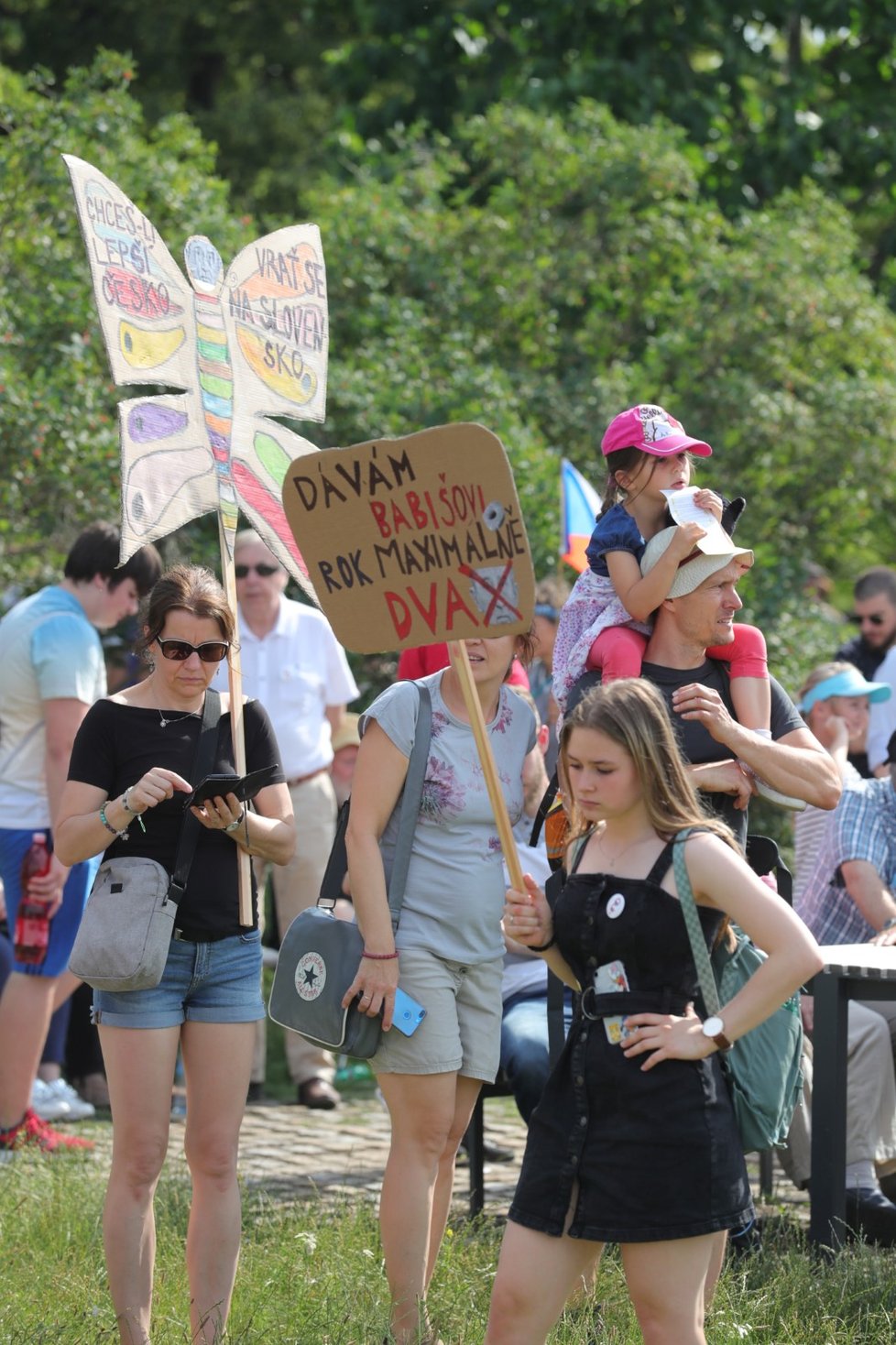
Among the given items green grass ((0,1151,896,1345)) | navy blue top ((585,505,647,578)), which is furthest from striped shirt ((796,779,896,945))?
navy blue top ((585,505,647,578))

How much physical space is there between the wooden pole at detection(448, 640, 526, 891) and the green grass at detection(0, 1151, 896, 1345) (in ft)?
4.00

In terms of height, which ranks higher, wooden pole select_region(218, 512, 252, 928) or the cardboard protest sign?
the cardboard protest sign

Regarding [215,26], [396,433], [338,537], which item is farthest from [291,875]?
[215,26]

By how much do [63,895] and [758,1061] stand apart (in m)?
3.39

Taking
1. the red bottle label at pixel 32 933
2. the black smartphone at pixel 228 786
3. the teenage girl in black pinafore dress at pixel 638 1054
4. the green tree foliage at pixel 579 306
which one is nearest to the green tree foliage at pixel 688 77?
the green tree foliage at pixel 579 306

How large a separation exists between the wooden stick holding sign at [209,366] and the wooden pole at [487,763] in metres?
0.66

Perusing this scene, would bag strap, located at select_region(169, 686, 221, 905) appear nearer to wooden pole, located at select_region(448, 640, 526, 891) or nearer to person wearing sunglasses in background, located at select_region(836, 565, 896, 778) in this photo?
wooden pole, located at select_region(448, 640, 526, 891)

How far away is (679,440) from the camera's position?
407 cm

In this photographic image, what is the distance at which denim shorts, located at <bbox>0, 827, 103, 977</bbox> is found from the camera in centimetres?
613

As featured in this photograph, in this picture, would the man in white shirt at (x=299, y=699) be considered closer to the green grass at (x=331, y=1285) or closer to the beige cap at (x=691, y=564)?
the green grass at (x=331, y=1285)

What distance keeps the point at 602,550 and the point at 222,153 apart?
1569cm

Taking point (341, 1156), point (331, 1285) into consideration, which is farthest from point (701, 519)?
point (341, 1156)

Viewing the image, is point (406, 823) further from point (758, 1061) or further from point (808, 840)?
point (808, 840)

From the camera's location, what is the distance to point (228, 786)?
384cm
